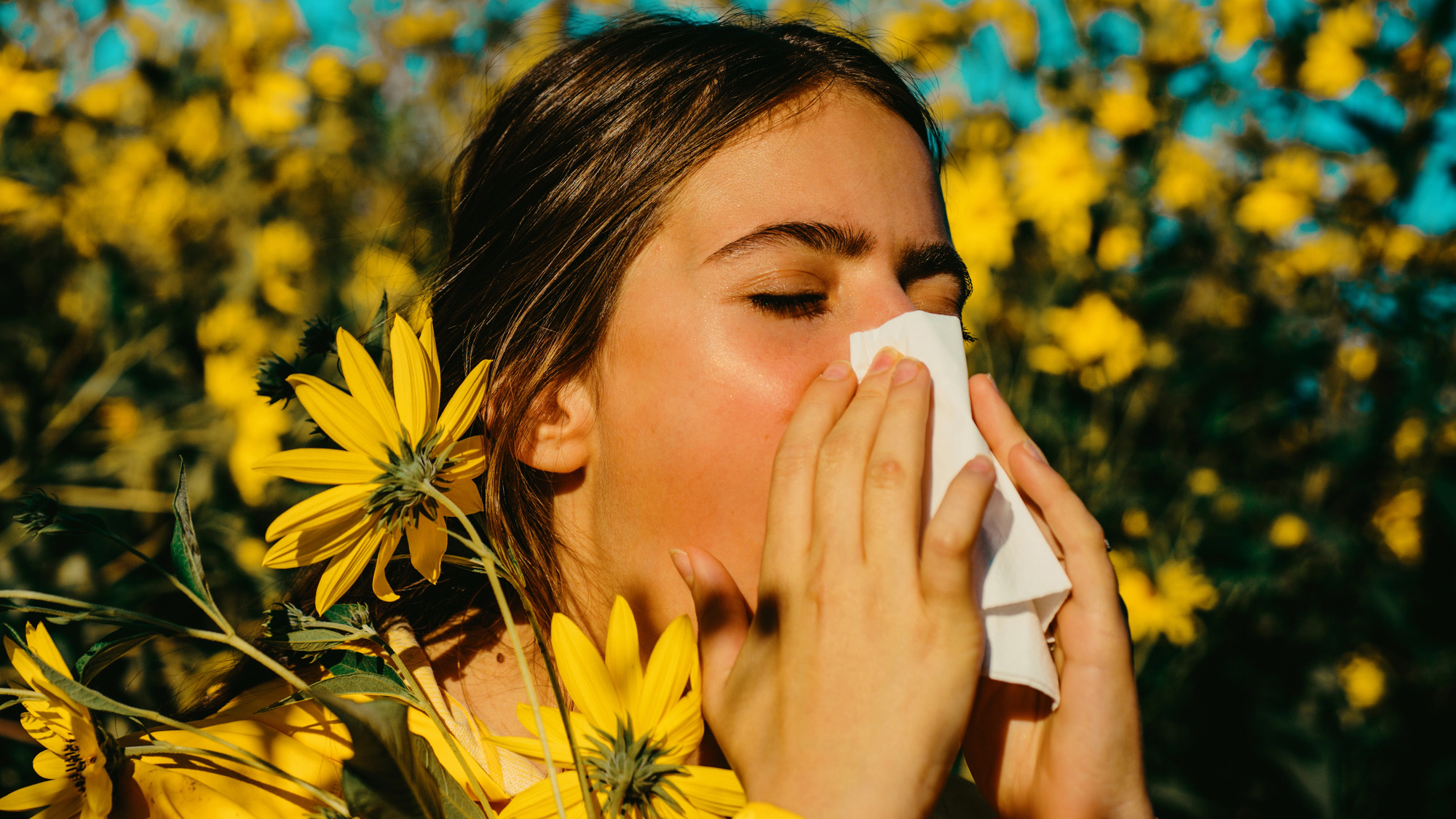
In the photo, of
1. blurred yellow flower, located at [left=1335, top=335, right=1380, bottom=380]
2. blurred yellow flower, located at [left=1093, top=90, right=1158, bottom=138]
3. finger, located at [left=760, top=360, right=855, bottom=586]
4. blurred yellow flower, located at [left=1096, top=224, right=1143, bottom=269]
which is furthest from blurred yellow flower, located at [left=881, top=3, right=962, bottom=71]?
finger, located at [left=760, top=360, right=855, bottom=586]

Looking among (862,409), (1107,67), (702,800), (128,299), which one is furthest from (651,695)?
(1107,67)

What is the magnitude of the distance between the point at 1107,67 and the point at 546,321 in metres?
2.24

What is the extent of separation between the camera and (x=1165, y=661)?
2123mm

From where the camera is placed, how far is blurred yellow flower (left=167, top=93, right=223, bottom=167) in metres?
2.30

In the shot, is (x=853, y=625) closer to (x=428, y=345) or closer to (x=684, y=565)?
(x=684, y=565)

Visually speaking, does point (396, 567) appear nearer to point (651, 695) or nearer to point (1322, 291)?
point (651, 695)

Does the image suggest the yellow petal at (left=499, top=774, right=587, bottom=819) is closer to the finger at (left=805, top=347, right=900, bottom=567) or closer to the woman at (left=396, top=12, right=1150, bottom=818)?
the woman at (left=396, top=12, right=1150, bottom=818)

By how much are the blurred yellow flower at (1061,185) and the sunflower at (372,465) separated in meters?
2.19

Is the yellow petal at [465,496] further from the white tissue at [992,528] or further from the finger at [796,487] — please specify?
the white tissue at [992,528]

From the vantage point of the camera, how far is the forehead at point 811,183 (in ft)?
3.01

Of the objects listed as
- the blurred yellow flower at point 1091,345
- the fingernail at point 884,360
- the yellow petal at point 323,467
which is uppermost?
the yellow petal at point 323,467

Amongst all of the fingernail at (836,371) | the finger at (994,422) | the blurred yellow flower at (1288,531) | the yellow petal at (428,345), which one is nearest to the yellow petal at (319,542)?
the yellow petal at (428,345)

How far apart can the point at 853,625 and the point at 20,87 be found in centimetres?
207

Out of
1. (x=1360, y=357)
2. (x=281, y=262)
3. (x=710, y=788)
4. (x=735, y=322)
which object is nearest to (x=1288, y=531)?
(x=1360, y=357)
